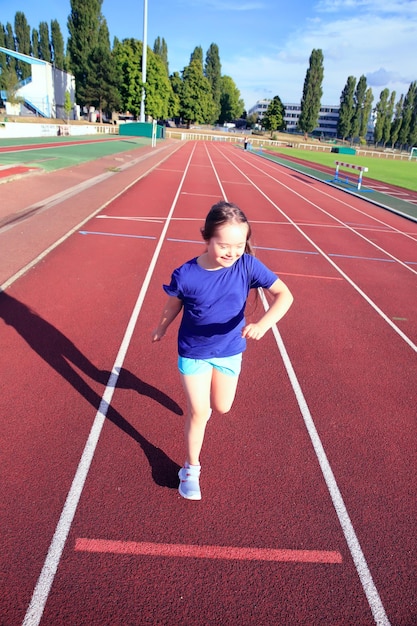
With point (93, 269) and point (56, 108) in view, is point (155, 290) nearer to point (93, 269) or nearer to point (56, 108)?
point (93, 269)

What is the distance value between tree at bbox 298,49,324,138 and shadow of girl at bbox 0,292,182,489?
10291 centimetres

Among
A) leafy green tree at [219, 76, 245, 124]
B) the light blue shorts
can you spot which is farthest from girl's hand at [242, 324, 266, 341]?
leafy green tree at [219, 76, 245, 124]

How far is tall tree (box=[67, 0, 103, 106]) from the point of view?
66.6 m

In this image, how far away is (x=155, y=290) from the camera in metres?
6.70

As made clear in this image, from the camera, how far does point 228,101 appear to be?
370ft

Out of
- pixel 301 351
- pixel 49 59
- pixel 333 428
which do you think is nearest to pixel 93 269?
pixel 301 351

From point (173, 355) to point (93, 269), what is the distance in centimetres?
333

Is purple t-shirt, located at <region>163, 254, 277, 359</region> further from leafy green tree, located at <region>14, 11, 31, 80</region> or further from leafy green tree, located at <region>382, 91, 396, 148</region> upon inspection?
leafy green tree, located at <region>382, 91, 396, 148</region>

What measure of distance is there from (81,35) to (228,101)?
53624 millimetres

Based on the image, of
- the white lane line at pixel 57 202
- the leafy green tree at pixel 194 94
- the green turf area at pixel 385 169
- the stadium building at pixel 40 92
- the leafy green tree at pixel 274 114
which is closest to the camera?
the white lane line at pixel 57 202

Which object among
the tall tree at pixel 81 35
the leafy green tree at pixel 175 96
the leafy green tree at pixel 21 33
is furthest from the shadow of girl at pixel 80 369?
the leafy green tree at pixel 21 33

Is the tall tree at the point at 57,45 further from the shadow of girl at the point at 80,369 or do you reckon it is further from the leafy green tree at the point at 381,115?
the shadow of girl at the point at 80,369

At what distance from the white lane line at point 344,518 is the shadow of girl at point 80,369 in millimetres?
1242

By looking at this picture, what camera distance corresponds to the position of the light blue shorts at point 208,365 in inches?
102
